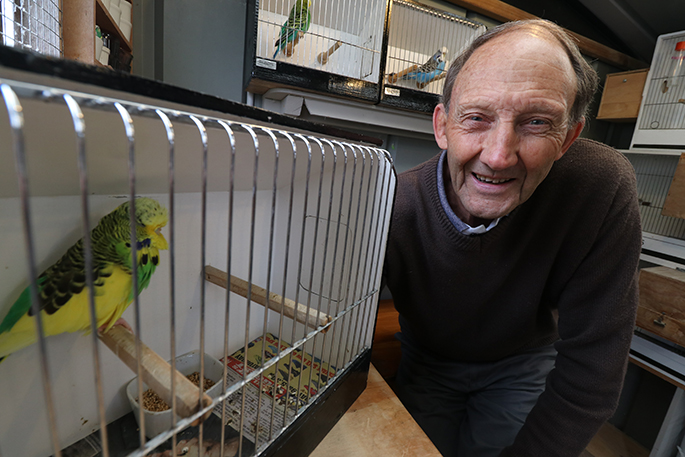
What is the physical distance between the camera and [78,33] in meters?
0.58

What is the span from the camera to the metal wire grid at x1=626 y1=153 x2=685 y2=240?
1402mm

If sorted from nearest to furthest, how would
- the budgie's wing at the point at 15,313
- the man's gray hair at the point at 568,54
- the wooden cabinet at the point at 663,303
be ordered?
the budgie's wing at the point at 15,313, the man's gray hair at the point at 568,54, the wooden cabinet at the point at 663,303

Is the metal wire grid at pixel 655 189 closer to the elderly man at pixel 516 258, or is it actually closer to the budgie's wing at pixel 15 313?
the elderly man at pixel 516 258

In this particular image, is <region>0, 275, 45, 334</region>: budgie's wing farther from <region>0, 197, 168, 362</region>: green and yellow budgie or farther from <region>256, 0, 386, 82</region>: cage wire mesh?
<region>256, 0, 386, 82</region>: cage wire mesh

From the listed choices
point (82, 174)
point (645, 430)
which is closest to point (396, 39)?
point (82, 174)

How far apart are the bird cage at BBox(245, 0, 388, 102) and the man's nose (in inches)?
23.1

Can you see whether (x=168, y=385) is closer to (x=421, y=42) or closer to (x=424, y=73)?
(x=424, y=73)

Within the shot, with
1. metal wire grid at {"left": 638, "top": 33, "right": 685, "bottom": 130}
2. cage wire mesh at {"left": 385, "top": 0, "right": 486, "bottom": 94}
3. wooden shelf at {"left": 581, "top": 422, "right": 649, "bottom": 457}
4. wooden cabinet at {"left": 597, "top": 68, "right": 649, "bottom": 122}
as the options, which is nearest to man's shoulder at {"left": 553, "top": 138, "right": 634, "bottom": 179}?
cage wire mesh at {"left": 385, "top": 0, "right": 486, "bottom": 94}

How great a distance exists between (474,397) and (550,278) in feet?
1.36

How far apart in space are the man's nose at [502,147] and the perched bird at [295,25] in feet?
2.12

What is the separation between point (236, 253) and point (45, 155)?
45 centimetres

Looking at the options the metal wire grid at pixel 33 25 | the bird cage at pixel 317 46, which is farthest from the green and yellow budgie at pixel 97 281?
the bird cage at pixel 317 46

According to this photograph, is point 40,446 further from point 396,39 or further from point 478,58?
point 396,39

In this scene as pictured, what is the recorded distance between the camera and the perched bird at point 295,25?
890 mm
